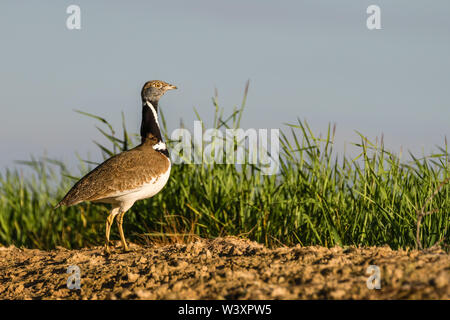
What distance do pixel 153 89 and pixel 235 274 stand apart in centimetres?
407

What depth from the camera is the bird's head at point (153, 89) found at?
759 centimetres

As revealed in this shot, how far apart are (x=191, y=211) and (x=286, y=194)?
135cm

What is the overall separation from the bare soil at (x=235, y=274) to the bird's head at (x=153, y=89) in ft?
8.17

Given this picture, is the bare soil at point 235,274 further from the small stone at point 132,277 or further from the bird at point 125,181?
the bird at point 125,181

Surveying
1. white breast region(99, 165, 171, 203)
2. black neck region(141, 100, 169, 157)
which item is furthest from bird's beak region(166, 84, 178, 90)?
white breast region(99, 165, 171, 203)

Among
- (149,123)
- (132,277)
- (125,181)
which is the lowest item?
(132,277)

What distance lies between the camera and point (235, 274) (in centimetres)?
417

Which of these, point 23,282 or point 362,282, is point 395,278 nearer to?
point 362,282

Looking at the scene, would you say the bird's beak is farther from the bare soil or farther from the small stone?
the small stone

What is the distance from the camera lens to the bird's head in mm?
7588

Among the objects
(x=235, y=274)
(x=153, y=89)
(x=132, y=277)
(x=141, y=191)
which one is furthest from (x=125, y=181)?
(x=235, y=274)

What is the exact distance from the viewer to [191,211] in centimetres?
747

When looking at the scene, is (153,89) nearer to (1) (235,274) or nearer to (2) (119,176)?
(2) (119,176)
